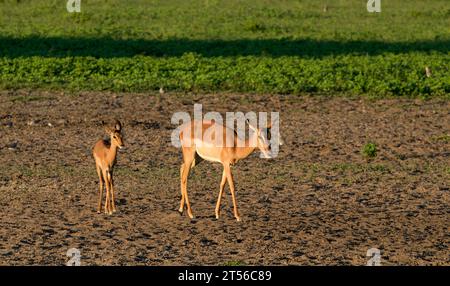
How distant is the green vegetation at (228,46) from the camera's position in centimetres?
1823

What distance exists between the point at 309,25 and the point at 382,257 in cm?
1949

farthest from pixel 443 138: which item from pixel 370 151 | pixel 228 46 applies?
pixel 228 46

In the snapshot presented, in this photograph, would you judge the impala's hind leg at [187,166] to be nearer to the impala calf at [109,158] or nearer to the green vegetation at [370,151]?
the impala calf at [109,158]

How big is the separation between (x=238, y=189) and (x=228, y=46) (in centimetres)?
1231

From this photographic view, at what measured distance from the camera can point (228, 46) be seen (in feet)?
76.6

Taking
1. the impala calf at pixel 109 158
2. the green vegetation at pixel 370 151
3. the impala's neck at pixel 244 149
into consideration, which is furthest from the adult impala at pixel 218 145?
the green vegetation at pixel 370 151

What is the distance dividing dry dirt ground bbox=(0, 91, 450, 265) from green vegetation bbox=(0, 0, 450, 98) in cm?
139

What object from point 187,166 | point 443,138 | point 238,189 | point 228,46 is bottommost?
point 238,189

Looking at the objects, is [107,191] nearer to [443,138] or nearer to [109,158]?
[109,158]

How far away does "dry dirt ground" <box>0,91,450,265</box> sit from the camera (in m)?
8.91

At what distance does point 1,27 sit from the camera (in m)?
25.8

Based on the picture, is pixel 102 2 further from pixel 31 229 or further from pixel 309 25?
pixel 31 229

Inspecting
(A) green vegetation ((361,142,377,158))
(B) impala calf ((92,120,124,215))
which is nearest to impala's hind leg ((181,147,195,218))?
(B) impala calf ((92,120,124,215))

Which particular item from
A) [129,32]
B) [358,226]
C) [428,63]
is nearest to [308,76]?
[428,63]
